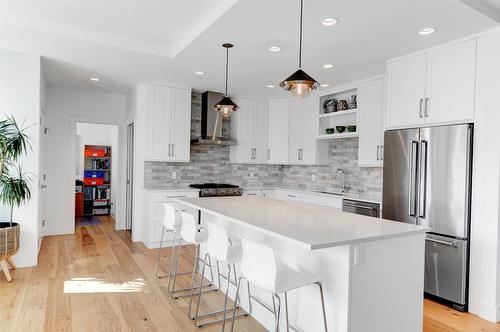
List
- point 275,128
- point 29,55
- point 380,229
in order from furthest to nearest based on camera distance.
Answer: point 275,128 → point 29,55 → point 380,229

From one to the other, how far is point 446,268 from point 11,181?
4524 millimetres

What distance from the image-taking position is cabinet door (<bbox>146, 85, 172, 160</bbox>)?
523cm

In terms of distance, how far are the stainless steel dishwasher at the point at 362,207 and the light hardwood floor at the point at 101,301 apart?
117 centimetres

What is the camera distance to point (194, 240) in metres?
3.08

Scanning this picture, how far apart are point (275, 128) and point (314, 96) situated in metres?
0.98

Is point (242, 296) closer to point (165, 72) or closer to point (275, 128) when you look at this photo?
point (165, 72)

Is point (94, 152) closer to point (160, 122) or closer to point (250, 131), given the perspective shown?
point (160, 122)

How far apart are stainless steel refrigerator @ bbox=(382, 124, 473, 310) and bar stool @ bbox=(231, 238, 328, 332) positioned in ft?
5.86

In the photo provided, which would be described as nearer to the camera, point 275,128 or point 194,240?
point 194,240

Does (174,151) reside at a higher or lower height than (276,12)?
lower

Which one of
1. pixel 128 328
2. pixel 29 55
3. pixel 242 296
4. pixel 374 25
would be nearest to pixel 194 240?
pixel 242 296

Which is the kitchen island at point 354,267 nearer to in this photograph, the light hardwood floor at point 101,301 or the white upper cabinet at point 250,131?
the light hardwood floor at point 101,301

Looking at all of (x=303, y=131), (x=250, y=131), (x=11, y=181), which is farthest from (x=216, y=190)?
(x=11, y=181)

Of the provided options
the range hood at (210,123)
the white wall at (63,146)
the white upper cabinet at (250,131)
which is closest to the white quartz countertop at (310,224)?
the range hood at (210,123)
